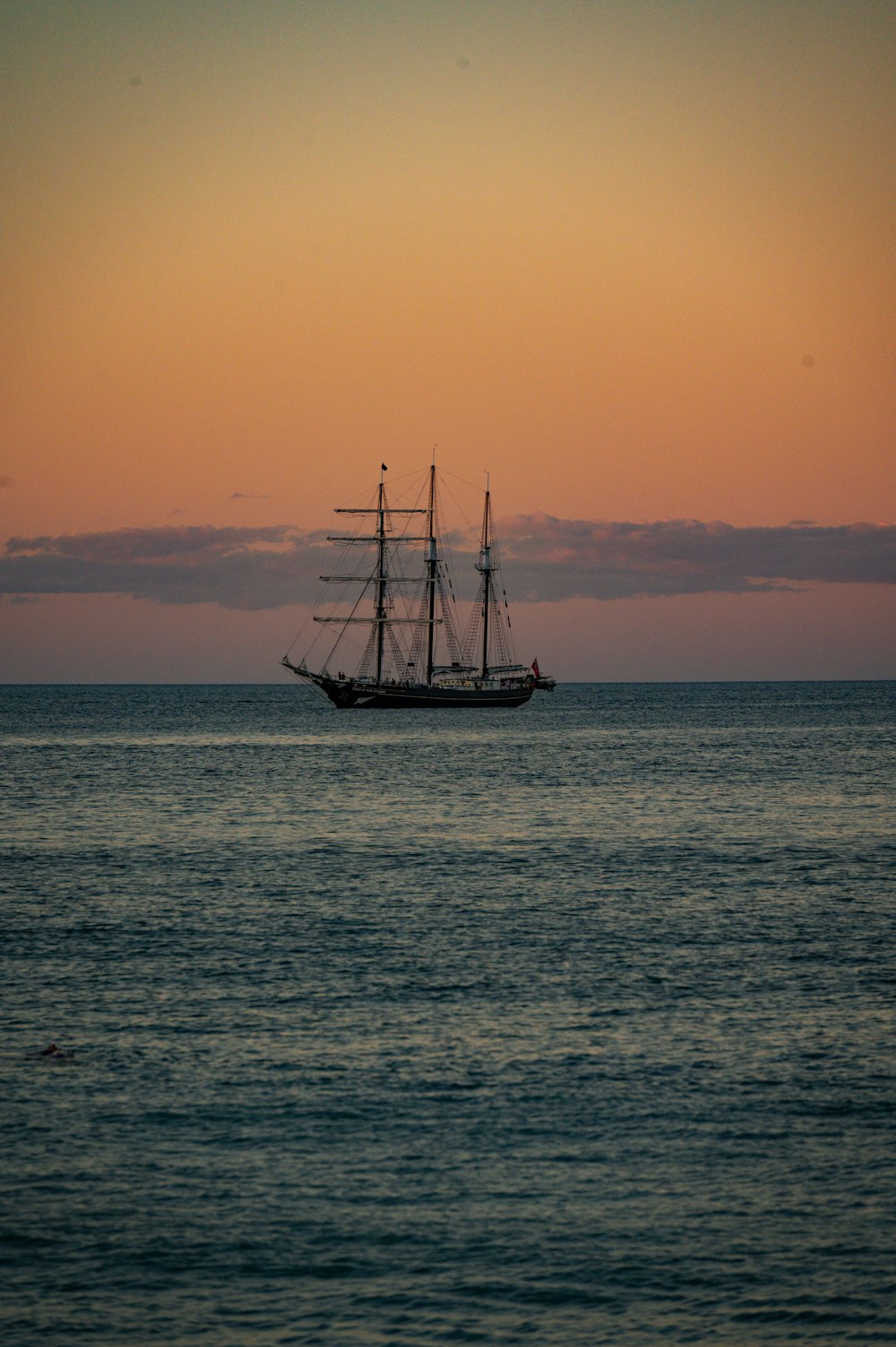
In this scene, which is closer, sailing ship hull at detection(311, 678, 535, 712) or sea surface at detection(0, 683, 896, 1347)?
sea surface at detection(0, 683, 896, 1347)

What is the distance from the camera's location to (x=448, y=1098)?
60.2ft

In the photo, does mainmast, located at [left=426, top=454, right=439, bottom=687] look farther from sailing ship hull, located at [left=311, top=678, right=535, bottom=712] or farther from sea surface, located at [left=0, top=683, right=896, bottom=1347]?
sea surface, located at [left=0, top=683, right=896, bottom=1347]

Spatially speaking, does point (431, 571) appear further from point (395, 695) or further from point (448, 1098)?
point (448, 1098)

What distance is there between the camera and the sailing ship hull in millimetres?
168625

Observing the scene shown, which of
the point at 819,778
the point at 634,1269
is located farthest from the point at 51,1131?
the point at 819,778

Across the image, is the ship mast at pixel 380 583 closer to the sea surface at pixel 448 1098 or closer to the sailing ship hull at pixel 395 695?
the sailing ship hull at pixel 395 695

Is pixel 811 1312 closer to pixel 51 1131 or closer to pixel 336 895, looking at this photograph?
pixel 51 1131

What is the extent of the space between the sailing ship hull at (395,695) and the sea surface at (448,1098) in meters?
123

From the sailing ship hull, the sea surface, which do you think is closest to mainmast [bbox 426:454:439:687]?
the sailing ship hull

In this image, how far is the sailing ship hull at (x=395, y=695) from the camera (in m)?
169

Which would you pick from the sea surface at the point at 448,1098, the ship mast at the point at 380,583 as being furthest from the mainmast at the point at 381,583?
the sea surface at the point at 448,1098

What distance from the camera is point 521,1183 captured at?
613 inches

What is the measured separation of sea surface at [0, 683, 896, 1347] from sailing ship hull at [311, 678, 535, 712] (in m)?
123

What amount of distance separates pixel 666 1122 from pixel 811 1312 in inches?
194
